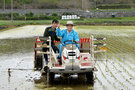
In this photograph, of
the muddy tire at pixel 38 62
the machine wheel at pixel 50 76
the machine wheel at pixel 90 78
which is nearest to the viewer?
the machine wheel at pixel 50 76

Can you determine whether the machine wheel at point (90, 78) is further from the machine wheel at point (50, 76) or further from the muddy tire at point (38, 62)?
the muddy tire at point (38, 62)

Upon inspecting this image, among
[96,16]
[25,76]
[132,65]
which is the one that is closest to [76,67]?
[25,76]

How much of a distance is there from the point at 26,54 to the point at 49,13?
84912mm

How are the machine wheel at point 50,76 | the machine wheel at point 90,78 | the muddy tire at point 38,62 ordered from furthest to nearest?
the muddy tire at point 38,62 < the machine wheel at point 90,78 < the machine wheel at point 50,76

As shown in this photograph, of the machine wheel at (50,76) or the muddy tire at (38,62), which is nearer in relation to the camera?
the machine wheel at (50,76)

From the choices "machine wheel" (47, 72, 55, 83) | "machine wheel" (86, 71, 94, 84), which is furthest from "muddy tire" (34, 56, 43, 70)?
"machine wheel" (86, 71, 94, 84)

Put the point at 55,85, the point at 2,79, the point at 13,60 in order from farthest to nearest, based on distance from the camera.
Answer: the point at 13,60 → the point at 2,79 → the point at 55,85

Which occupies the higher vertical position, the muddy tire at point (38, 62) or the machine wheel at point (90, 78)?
the muddy tire at point (38, 62)

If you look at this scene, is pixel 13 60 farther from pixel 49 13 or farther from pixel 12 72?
pixel 49 13

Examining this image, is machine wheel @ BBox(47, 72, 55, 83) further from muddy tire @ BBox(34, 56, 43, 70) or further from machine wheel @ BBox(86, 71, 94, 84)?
muddy tire @ BBox(34, 56, 43, 70)

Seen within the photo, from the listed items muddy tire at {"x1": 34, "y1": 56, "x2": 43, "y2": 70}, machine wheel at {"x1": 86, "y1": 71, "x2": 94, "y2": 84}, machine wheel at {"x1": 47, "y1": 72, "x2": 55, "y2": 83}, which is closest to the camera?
machine wheel at {"x1": 47, "y1": 72, "x2": 55, "y2": 83}

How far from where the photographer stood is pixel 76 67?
32.8 feet

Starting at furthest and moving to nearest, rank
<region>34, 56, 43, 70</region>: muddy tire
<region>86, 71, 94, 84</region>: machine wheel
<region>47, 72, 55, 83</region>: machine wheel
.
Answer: <region>34, 56, 43, 70</region>: muddy tire, <region>86, 71, 94, 84</region>: machine wheel, <region>47, 72, 55, 83</region>: machine wheel

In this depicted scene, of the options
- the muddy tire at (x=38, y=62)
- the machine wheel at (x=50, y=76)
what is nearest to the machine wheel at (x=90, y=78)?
the machine wheel at (x=50, y=76)
